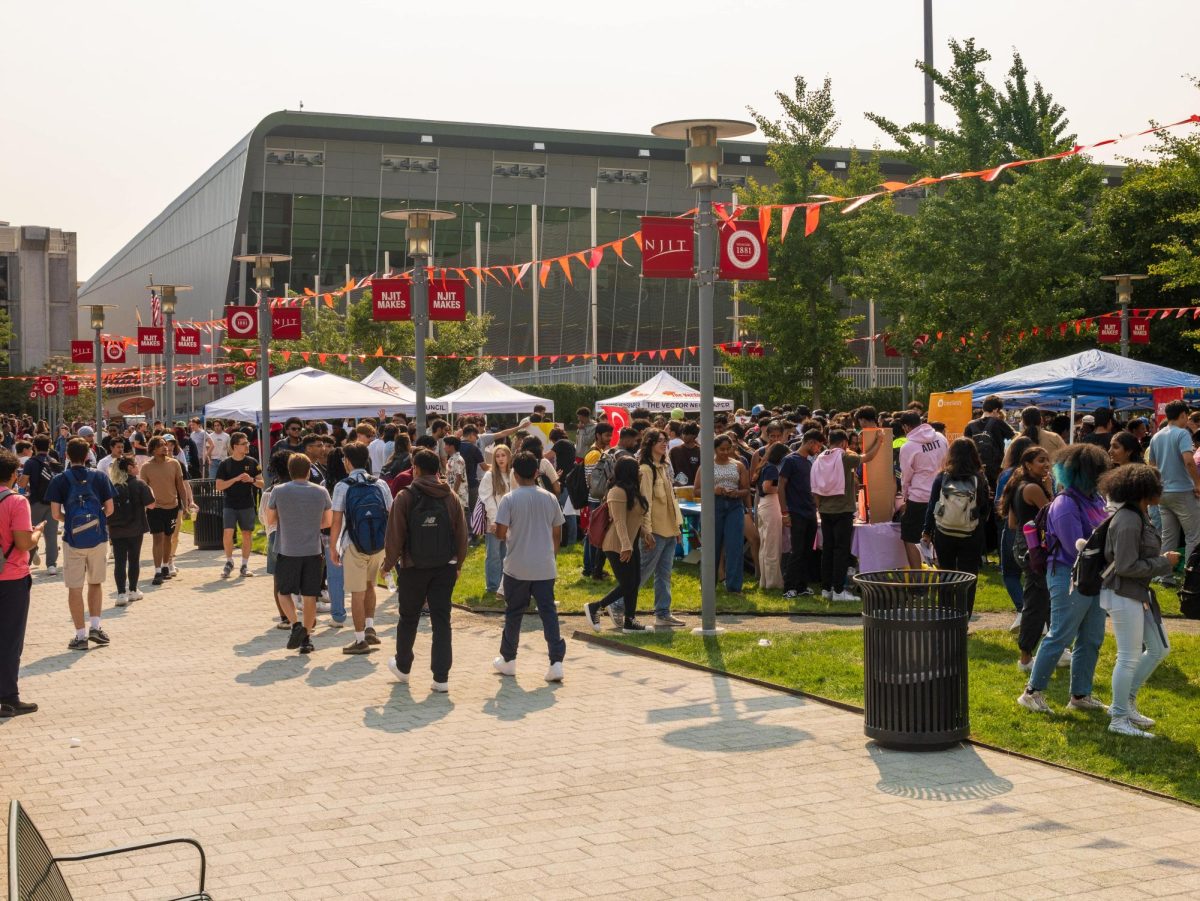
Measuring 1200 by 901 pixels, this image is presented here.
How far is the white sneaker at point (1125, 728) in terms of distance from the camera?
325 inches

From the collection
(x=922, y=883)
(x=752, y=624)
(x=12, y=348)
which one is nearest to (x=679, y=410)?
(x=752, y=624)

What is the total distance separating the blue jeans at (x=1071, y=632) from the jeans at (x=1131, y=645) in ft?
1.15

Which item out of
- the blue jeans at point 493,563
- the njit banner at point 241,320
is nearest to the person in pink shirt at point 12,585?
the blue jeans at point 493,563

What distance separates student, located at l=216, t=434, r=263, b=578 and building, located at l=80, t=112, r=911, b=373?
37.6 metres

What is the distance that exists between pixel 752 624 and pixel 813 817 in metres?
6.18

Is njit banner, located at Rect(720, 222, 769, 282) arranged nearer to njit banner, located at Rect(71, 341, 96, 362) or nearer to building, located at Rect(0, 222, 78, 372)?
njit banner, located at Rect(71, 341, 96, 362)

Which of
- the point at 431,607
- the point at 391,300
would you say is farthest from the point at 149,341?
the point at 431,607

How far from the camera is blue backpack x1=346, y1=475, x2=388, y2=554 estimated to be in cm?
1193

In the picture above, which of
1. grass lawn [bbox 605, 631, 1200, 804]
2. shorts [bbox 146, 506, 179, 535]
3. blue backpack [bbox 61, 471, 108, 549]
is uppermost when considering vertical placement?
blue backpack [bbox 61, 471, 108, 549]

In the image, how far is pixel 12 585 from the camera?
9.45 m

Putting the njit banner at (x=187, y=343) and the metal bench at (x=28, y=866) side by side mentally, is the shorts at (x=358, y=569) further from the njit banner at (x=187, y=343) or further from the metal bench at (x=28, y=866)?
the njit banner at (x=187, y=343)

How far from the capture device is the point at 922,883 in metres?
5.81

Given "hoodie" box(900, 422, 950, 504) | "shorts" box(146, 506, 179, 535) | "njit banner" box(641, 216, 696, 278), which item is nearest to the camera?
"njit banner" box(641, 216, 696, 278)

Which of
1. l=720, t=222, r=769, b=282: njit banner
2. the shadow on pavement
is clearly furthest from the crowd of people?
l=720, t=222, r=769, b=282: njit banner
